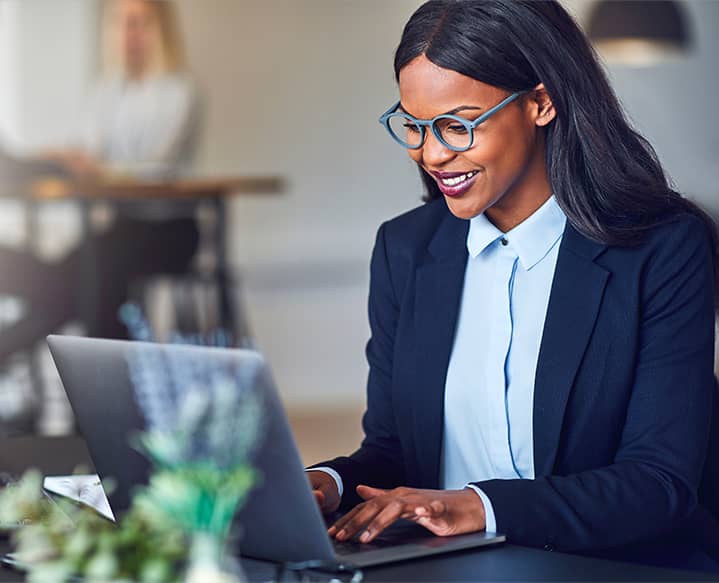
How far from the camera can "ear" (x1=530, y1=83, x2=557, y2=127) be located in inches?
60.9

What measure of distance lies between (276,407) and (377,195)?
17.7ft

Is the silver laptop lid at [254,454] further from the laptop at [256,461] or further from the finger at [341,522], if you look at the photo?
the finger at [341,522]


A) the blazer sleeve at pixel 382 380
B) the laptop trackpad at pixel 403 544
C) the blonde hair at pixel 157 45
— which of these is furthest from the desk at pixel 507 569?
the blonde hair at pixel 157 45

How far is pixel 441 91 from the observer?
148cm

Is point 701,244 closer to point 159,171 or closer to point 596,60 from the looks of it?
point 596,60

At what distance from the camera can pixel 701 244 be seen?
5.06ft

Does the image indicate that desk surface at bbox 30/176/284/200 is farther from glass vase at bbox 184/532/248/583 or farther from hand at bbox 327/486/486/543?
glass vase at bbox 184/532/248/583


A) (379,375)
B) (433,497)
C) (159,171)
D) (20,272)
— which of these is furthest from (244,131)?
(433,497)

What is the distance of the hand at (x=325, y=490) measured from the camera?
1360mm

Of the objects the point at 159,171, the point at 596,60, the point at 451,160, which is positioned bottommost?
the point at 159,171

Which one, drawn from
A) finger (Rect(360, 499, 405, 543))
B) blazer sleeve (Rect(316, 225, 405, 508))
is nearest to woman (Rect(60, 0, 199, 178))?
blazer sleeve (Rect(316, 225, 405, 508))

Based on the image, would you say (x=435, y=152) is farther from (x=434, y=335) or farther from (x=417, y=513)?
(x=417, y=513)

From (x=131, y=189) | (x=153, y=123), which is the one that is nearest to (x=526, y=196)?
(x=131, y=189)

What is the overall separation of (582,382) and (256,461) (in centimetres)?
59
